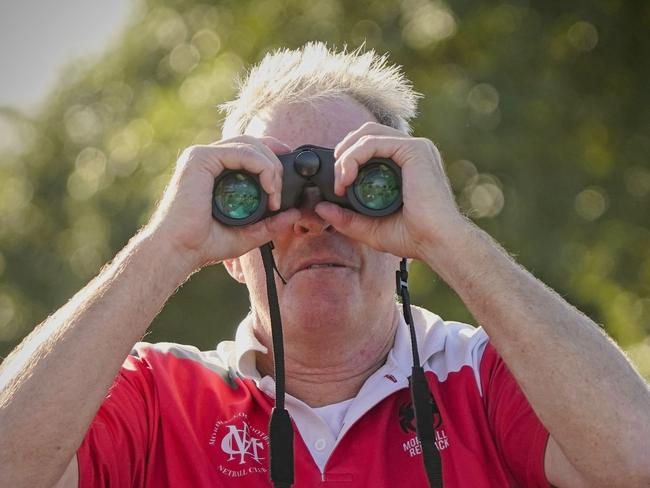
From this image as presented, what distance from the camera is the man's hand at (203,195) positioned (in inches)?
121

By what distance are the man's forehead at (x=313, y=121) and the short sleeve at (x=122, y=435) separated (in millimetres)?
887

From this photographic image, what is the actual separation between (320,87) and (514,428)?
134 cm

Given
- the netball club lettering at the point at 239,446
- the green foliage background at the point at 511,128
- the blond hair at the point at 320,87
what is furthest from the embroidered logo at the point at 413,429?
the green foliage background at the point at 511,128

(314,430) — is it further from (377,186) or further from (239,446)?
(377,186)

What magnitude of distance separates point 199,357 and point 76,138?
15044 millimetres

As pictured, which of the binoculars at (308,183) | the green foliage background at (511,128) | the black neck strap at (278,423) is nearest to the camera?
the black neck strap at (278,423)

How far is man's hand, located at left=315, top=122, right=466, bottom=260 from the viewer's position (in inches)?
120

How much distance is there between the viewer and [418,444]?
324 cm

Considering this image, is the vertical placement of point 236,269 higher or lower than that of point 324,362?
higher

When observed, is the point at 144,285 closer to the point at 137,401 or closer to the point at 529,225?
the point at 137,401

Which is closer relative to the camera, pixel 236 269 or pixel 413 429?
pixel 413 429

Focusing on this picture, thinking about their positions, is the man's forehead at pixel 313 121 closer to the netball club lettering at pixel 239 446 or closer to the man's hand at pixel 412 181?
the man's hand at pixel 412 181

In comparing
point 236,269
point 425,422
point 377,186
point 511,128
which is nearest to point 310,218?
point 377,186

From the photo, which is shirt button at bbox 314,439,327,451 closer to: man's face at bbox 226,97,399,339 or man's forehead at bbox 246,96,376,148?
man's face at bbox 226,97,399,339
